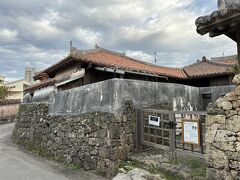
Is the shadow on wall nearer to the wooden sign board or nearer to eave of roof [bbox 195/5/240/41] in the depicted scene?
the wooden sign board

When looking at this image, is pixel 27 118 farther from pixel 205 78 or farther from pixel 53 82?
pixel 205 78

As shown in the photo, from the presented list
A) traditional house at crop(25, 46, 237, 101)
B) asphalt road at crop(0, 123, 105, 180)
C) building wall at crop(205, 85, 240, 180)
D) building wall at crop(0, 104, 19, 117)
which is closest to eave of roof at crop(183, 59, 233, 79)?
traditional house at crop(25, 46, 237, 101)

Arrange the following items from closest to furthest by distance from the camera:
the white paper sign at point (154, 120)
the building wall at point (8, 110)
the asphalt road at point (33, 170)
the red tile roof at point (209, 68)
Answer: the white paper sign at point (154, 120), the asphalt road at point (33, 170), the red tile roof at point (209, 68), the building wall at point (8, 110)

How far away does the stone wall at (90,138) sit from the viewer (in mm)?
7199

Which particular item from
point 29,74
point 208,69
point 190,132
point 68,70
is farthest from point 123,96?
point 29,74

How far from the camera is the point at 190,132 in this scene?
19.5 ft

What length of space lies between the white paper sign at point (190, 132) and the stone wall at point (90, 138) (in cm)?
200

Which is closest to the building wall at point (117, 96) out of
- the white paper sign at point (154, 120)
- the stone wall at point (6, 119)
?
the white paper sign at point (154, 120)

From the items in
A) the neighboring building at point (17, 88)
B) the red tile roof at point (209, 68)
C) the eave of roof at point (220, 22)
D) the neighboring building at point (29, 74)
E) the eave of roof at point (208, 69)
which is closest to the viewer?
the eave of roof at point (220, 22)

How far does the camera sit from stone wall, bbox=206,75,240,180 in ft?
14.9

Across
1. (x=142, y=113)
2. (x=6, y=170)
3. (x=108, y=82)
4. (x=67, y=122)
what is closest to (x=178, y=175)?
(x=142, y=113)

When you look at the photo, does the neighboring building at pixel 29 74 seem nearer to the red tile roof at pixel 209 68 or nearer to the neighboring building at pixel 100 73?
the neighboring building at pixel 100 73

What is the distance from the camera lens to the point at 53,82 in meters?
12.2

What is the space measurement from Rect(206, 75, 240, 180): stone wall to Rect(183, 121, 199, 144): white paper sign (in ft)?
2.65
